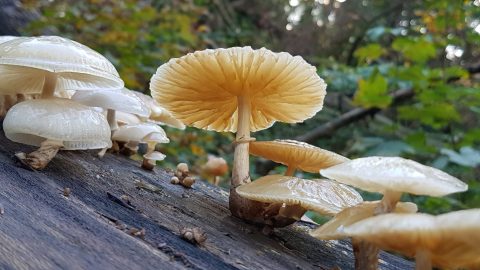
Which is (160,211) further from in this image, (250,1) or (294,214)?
(250,1)

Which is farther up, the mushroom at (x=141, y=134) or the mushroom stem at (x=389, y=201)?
the mushroom stem at (x=389, y=201)

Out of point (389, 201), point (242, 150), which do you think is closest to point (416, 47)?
point (242, 150)

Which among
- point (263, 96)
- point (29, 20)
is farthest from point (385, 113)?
point (263, 96)

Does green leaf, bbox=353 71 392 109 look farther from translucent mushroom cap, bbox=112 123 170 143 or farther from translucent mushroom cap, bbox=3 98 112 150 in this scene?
translucent mushroom cap, bbox=3 98 112 150

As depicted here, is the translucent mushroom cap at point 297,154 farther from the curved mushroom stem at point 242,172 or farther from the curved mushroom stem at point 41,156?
the curved mushroom stem at point 41,156

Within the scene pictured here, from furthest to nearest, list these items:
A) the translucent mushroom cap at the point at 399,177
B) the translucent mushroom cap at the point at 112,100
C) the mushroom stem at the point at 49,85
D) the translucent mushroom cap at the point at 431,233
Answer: the translucent mushroom cap at the point at 112,100
the mushroom stem at the point at 49,85
the translucent mushroom cap at the point at 399,177
the translucent mushroom cap at the point at 431,233

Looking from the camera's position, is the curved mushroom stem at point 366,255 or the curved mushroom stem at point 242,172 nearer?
the curved mushroom stem at point 366,255

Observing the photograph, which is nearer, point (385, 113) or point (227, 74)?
point (227, 74)

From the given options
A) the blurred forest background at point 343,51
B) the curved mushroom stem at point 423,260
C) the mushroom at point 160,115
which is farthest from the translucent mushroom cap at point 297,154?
the blurred forest background at point 343,51
